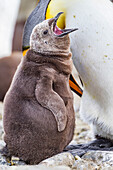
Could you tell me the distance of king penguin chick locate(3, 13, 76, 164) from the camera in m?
1.70

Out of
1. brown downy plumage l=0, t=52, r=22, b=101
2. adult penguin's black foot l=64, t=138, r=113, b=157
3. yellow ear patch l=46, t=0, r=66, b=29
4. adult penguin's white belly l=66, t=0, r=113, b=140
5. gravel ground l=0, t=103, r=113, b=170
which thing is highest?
yellow ear patch l=46, t=0, r=66, b=29

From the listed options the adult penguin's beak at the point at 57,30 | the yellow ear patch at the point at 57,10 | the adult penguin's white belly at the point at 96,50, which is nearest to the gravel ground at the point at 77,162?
the adult penguin's white belly at the point at 96,50

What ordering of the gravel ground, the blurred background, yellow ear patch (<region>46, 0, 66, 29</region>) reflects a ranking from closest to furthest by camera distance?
the gravel ground, yellow ear patch (<region>46, 0, 66, 29</region>), the blurred background

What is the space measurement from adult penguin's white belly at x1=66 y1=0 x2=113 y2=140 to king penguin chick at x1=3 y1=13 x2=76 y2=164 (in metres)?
0.21

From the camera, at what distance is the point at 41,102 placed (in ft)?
5.57

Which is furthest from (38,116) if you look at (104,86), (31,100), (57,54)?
(104,86)

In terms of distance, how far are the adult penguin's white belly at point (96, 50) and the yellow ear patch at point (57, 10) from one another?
46mm

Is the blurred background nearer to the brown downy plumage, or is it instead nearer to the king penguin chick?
the brown downy plumage

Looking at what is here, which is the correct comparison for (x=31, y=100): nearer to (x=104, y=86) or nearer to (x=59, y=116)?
(x=59, y=116)

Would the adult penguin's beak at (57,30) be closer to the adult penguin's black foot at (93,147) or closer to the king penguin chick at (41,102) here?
the king penguin chick at (41,102)

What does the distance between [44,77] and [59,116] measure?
0.71 feet

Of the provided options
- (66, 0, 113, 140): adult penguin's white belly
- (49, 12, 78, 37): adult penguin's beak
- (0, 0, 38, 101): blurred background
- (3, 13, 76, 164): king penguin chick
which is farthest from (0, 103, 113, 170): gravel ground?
(0, 0, 38, 101): blurred background

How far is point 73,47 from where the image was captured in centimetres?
205

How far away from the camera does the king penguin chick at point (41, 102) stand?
1.70 meters
